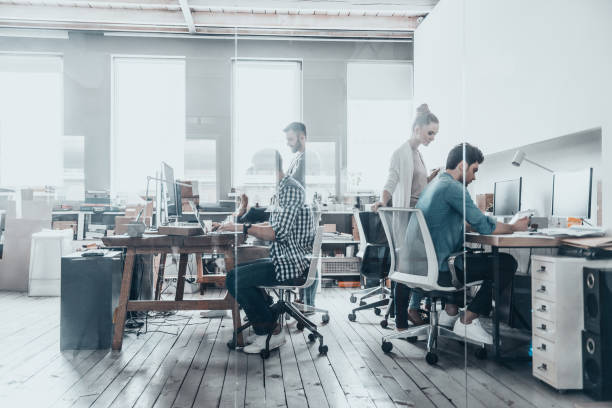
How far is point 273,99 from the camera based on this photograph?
234cm

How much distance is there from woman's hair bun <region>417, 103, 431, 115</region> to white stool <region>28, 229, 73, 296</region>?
2.34 m

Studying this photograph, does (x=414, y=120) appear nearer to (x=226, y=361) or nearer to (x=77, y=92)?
(x=226, y=361)

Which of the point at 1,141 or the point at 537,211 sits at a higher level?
the point at 1,141

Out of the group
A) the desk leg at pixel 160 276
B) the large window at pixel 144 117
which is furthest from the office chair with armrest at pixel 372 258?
the desk leg at pixel 160 276

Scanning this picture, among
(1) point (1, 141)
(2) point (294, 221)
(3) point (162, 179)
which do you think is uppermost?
(1) point (1, 141)

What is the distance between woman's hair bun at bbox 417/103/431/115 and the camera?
94.7 inches

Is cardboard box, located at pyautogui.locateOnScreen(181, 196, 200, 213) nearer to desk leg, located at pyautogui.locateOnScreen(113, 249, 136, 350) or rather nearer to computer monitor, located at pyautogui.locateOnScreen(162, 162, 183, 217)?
computer monitor, located at pyautogui.locateOnScreen(162, 162, 183, 217)

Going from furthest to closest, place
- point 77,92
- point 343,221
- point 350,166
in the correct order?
point 77,92
point 343,221
point 350,166

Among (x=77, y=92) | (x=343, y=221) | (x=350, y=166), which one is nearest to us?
(x=350, y=166)

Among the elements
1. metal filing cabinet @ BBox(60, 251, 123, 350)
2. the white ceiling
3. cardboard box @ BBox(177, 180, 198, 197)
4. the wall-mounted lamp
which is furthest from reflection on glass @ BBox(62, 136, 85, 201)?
the wall-mounted lamp

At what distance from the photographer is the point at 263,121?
233cm

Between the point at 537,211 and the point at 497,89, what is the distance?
840mm

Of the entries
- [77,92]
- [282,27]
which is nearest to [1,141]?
[77,92]

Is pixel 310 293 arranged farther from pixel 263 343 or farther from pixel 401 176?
pixel 401 176
